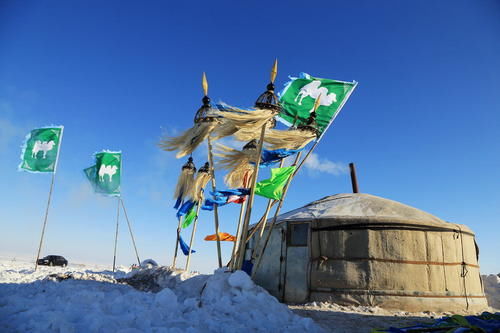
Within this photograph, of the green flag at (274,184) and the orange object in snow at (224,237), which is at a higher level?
the green flag at (274,184)

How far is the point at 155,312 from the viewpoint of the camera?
391cm

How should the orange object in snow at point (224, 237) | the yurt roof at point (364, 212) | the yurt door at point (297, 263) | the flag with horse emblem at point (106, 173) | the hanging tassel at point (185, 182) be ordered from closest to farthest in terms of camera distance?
1. the yurt door at point (297, 263)
2. the yurt roof at point (364, 212)
3. the hanging tassel at point (185, 182)
4. the orange object in snow at point (224, 237)
5. the flag with horse emblem at point (106, 173)

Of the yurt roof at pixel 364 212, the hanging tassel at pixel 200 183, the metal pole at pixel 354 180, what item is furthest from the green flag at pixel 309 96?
the metal pole at pixel 354 180

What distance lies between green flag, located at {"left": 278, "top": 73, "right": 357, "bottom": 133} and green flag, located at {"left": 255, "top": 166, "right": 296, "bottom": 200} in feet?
4.53

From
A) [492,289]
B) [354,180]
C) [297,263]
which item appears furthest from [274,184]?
[492,289]

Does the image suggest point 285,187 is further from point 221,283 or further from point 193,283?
point 193,283

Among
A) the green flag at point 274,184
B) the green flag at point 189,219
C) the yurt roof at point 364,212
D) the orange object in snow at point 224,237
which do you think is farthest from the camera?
the orange object in snow at point 224,237

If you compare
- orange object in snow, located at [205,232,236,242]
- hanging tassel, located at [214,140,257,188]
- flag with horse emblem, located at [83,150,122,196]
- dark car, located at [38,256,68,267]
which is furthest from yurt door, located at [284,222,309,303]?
dark car, located at [38,256,68,267]

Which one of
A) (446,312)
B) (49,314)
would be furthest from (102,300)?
(446,312)

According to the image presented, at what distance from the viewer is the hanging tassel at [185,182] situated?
897cm

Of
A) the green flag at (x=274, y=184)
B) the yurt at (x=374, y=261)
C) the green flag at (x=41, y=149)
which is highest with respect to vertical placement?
the green flag at (x=41, y=149)

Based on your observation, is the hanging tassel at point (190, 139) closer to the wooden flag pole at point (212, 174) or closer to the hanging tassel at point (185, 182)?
the wooden flag pole at point (212, 174)

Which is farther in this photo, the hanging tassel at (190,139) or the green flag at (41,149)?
the green flag at (41,149)

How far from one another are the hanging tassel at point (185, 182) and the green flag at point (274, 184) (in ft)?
10.6
